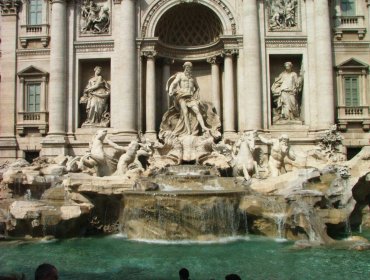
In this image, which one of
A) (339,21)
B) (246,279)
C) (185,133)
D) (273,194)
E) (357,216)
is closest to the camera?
(246,279)

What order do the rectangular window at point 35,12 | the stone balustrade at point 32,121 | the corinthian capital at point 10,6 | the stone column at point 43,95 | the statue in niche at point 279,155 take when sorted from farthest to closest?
the rectangular window at point 35,12
the corinthian capital at point 10,6
the stone column at point 43,95
the stone balustrade at point 32,121
the statue in niche at point 279,155

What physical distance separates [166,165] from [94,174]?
3.32 meters

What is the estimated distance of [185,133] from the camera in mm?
21922

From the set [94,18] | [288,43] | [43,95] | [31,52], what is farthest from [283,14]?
[31,52]

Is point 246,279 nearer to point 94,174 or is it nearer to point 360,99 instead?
point 94,174

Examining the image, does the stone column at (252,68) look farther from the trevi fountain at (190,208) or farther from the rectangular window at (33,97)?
the rectangular window at (33,97)

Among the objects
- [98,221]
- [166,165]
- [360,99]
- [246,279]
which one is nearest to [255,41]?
[360,99]

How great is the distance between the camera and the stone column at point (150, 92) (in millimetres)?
22578

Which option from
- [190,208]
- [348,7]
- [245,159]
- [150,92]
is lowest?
[190,208]

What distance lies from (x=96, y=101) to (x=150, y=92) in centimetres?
303

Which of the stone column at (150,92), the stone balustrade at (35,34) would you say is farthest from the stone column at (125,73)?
the stone balustrade at (35,34)

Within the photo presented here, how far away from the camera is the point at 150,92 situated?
2267cm

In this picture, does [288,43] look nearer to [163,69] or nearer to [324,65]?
[324,65]

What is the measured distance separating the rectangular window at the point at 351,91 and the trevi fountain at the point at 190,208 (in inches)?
120
